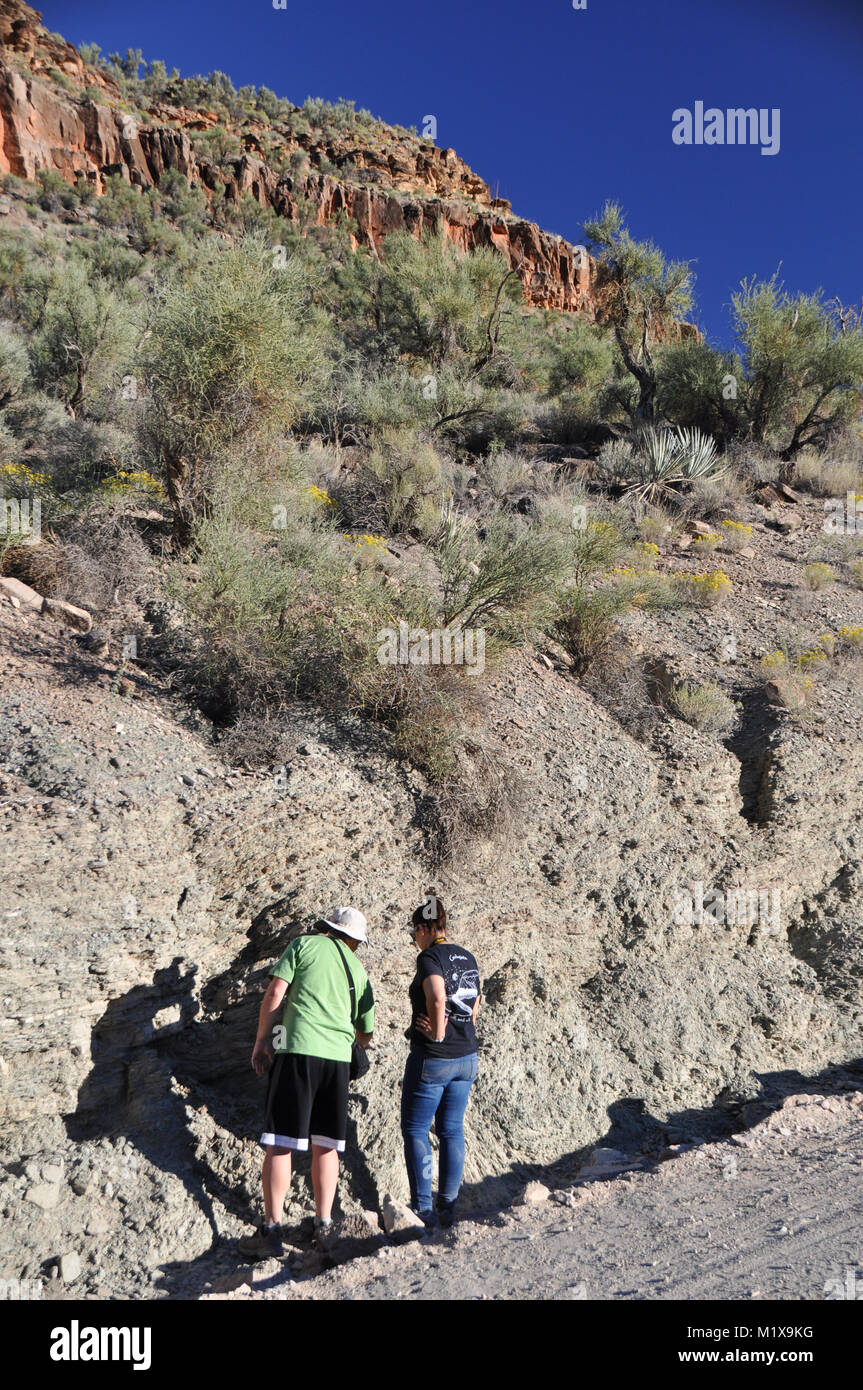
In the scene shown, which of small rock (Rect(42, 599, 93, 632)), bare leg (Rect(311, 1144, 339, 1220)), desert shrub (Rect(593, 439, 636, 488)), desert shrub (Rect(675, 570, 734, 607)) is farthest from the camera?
desert shrub (Rect(593, 439, 636, 488))

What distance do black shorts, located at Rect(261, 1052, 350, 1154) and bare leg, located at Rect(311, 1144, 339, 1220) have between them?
46mm

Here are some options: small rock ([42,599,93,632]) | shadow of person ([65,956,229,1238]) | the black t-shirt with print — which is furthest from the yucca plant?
shadow of person ([65,956,229,1238])

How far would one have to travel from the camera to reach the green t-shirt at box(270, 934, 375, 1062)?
12.0 ft

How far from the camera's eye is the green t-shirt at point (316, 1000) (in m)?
3.65

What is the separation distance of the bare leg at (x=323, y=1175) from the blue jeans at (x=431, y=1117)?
345mm

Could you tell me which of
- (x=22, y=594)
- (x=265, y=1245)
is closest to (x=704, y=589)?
(x=22, y=594)

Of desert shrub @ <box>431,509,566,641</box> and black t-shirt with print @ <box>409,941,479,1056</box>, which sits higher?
desert shrub @ <box>431,509,566,641</box>

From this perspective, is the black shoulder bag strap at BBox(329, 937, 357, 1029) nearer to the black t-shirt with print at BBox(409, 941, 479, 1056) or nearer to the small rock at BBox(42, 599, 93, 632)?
the black t-shirt with print at BBox(409, 941, 479, 1056)

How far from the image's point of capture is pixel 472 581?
682 cm

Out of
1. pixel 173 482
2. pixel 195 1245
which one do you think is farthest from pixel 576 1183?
pixel 173 482

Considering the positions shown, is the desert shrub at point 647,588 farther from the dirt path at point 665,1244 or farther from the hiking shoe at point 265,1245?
the hiking shoe at point 265,1245

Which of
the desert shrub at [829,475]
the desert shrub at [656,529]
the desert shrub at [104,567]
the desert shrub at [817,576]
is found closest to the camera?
the desert shrub at [104,567]

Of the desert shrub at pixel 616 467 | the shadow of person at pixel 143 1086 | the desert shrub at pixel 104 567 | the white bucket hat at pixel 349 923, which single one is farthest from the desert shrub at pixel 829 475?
the shadow of person at pixel 143 1086

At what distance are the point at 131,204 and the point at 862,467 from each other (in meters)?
30.0
